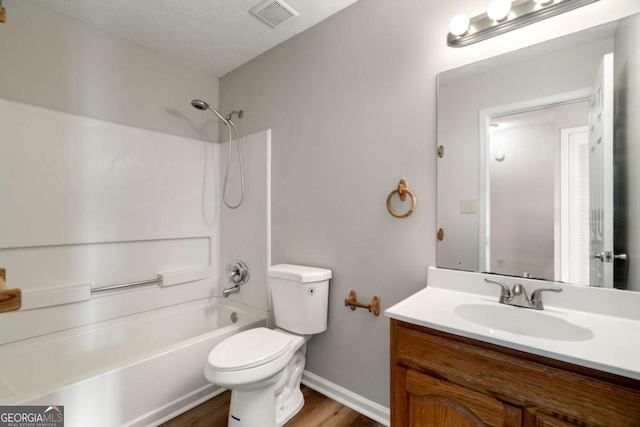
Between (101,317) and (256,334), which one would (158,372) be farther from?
(101,317)

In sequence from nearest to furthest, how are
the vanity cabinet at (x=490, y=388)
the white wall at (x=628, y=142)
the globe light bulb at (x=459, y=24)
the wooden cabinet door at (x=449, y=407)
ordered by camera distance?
the vanity cabinet at (x=490, y=388) → the wooden cabinet door at (x=449, y=407) → the white wall at (x=628, y=142) → the globe light bulb at (x=459, y=24)

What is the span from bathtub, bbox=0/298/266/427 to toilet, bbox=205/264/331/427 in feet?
1.25

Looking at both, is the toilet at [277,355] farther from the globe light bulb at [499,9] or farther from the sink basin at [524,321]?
the globe light bulb at [499,9]

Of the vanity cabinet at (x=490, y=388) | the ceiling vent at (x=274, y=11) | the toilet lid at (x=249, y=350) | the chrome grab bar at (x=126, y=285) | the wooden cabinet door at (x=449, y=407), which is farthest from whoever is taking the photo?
the chrome grab bar at (x=126, y=285)

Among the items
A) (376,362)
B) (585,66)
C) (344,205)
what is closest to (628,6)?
(585,66)

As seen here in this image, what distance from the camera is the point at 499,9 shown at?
118 cm

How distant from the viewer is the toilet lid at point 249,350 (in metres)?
1.37

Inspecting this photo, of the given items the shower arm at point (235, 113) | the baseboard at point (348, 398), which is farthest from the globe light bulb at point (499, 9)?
the baseboard at point (348, 398)

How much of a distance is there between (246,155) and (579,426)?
2.31m

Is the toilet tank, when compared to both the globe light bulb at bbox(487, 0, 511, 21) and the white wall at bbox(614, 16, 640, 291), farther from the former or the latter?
the globe light bulb at bbox(487, 0, 511, 21)

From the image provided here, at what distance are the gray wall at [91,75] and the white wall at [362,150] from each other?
0.82 meters

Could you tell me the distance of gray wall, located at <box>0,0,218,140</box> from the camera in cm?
167

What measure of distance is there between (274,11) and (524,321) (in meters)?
2.10

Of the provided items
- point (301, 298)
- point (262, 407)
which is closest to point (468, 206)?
point (301, 298)
